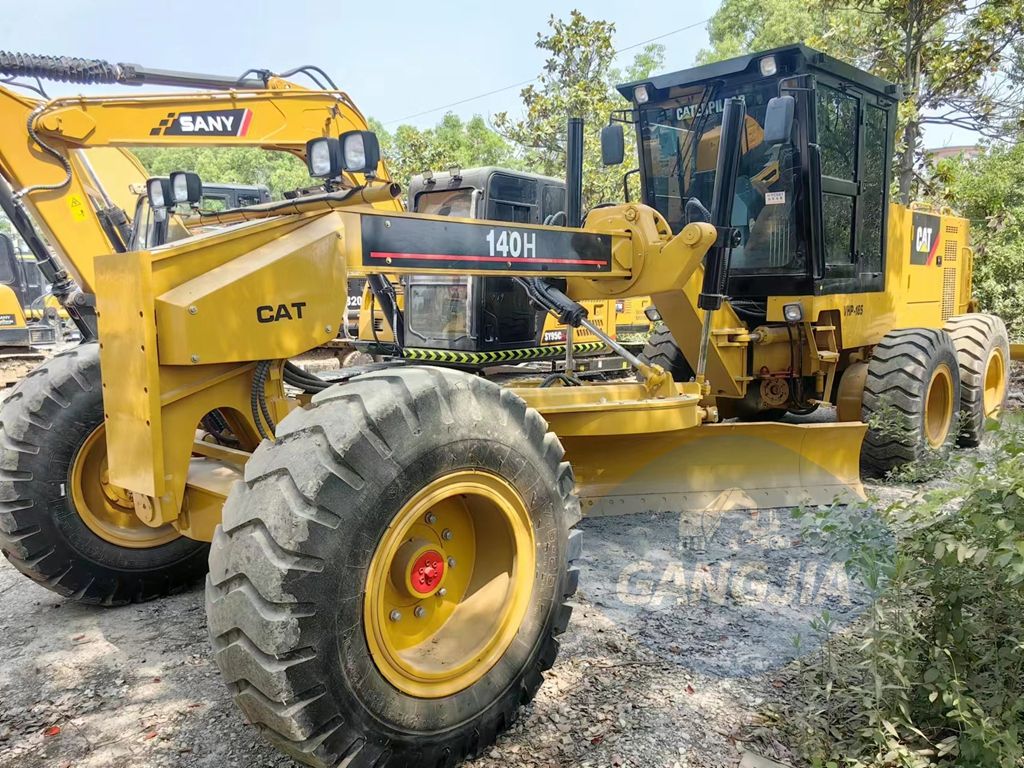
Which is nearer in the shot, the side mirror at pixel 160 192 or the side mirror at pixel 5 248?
the side mirror at pixel 160 192

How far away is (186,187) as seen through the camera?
432cm

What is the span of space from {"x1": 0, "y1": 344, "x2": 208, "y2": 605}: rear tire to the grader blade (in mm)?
2427

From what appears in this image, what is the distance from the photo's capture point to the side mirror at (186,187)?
14.1ft

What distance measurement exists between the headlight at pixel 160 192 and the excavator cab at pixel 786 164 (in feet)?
9.40

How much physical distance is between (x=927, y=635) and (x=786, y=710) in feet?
1.90

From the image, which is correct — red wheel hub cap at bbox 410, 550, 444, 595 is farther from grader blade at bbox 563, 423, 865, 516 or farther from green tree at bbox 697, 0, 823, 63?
green tree at bbox 697, 0, 823, 63

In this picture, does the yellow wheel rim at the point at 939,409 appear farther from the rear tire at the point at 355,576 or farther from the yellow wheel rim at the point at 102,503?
the yellow wheel rim at the point at 102,503

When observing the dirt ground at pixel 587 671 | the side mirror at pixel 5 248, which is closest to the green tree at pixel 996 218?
the dirt ground at pixel 587 671

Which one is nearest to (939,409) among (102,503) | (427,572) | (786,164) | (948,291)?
(948,291)

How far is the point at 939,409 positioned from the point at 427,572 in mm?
5572

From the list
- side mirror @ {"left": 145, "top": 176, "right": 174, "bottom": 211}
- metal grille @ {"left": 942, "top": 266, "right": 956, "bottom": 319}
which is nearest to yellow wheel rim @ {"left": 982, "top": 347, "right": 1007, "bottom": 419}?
metal grille @ {"left": 942, "top": 266, "right": 956, "bottom": 319}

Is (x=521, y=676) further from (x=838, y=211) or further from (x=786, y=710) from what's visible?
(x=838, y=211)

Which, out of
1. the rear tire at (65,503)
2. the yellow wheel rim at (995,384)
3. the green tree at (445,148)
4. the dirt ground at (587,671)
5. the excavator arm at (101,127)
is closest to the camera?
the dirt ground at (587,671)

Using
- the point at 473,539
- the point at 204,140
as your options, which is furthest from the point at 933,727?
the point at 204,140
